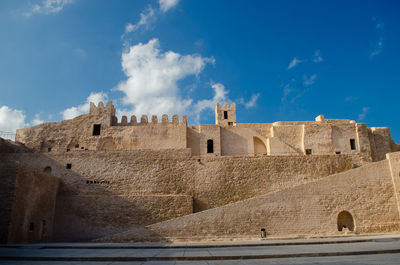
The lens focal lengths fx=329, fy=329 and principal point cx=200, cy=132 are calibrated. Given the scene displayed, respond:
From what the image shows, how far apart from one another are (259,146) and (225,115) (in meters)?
4.18

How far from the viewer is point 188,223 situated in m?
14.0

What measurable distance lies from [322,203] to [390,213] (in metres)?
3.59

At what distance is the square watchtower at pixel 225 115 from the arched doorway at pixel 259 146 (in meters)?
2.65

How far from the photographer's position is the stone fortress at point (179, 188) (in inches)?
558

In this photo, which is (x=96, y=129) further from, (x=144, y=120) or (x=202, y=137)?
(x=202, y=137)

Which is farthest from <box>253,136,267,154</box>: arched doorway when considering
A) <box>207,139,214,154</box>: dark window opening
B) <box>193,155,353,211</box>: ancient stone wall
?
<box>193,155,353,211</box>: ancient stone wall

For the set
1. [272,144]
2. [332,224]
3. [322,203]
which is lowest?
[332,224]

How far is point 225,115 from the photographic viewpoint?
1102 inches

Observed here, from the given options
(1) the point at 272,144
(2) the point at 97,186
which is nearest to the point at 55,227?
(2) the point at 97,186

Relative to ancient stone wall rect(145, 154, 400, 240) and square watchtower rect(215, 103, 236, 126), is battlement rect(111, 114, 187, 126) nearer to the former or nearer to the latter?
square watchtower rect(215, 103, 236, 126)

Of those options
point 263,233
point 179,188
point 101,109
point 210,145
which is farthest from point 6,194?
point 210,145

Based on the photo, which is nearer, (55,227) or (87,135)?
(55,227)

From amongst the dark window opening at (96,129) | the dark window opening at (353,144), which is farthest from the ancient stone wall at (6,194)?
the dark window opening at (353,144)

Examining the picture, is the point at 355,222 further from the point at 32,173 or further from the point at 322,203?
the point at 32,173
